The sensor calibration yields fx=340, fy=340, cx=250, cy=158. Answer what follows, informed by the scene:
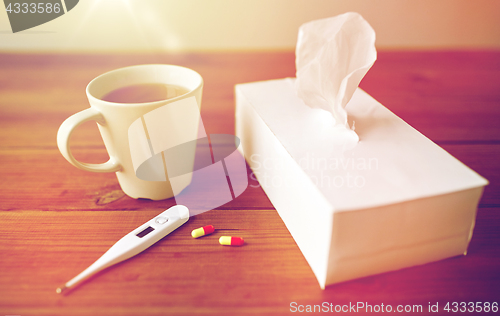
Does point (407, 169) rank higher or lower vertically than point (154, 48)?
higher

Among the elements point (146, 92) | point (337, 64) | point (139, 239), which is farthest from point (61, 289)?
point (337, 64)

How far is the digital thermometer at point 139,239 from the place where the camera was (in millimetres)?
312

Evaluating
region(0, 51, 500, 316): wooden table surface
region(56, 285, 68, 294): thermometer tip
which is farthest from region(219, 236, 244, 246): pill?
region(56, 285, 68, 294): thermometer tip

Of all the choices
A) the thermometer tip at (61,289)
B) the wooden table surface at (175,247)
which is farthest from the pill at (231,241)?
the thermometer tip at (61,289)

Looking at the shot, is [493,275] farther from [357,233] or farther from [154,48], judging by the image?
[154,48]

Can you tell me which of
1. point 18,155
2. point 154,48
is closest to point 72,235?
point 18,155

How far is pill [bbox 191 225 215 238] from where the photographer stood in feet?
1.17

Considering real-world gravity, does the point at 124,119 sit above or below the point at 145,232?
above

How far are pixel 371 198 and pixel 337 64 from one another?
0.19 meters

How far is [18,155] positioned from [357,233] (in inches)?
18.9

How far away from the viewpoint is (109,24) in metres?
0.91

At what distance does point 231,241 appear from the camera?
1.13 ft

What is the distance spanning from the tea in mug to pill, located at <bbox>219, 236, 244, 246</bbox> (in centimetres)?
19

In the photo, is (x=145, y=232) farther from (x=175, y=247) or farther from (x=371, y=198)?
(x=371, y=198)
